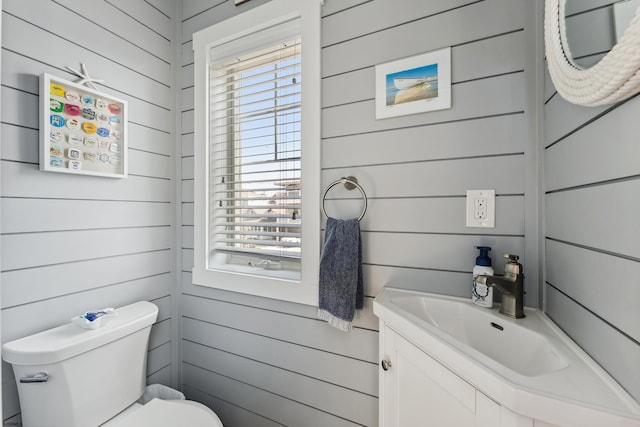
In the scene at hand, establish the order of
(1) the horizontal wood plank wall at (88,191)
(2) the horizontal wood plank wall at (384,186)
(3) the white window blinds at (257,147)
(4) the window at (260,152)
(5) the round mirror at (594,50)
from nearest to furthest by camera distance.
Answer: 1. (5) the round mirror at (594,50)
2. (2) the horizontal wood plank wall at (384,186)
3. (1) the horizontal wood plank wall at (88,191)
4. (4) the window at (260,152)
5. (3) the white window blinds at (257,147)

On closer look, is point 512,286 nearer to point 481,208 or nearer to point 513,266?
point 513,266

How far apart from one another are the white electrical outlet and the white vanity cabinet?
46 cm

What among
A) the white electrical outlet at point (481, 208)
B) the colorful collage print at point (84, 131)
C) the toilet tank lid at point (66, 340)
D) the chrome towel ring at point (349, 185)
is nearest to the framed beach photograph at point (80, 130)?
the colorful collage print at point (84, 131)

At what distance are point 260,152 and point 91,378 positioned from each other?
118cm

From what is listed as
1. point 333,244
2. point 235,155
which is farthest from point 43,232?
point 333,244

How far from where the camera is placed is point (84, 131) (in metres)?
1.20

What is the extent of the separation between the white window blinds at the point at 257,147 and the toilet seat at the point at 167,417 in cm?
67

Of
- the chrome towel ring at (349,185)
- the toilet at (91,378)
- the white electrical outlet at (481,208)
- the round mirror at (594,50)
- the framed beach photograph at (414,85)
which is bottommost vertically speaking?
the toilet at (91,378)

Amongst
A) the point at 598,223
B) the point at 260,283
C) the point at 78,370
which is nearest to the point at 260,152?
the point at 260,283

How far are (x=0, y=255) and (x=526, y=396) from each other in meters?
1.57

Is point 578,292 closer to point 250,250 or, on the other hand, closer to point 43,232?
point 250,250

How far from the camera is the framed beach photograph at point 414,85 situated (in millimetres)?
980

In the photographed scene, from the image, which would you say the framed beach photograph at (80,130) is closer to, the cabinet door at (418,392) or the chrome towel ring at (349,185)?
the chrome towel ring at (349,185)

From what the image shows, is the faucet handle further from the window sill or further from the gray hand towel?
the window sill
